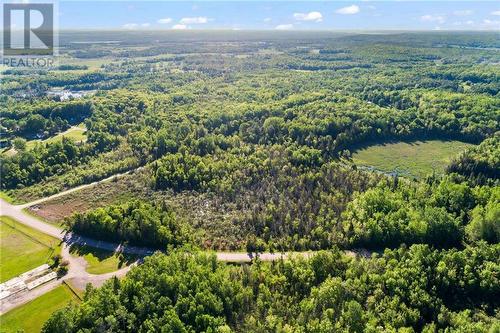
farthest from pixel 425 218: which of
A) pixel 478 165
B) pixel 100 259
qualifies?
pixel 100 259

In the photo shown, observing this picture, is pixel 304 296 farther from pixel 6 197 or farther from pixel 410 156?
pixel 6 197

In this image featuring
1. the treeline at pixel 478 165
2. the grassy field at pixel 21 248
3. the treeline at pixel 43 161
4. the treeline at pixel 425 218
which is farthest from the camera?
the treeline at pixel 43 161

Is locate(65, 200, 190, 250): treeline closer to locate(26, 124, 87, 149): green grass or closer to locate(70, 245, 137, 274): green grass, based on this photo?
locate(70, 245, 137, 274): green grass

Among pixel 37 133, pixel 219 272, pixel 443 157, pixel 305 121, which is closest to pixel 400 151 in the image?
pixel 443 157

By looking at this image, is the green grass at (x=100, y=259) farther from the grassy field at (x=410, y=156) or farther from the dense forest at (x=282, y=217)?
the grassy field at (x=410, y=156)

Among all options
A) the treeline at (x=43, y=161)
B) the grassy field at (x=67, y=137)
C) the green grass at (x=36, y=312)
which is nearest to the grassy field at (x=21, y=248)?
the green grass at (x=36, y=312)

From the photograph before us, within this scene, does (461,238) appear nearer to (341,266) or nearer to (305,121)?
(341,266)
